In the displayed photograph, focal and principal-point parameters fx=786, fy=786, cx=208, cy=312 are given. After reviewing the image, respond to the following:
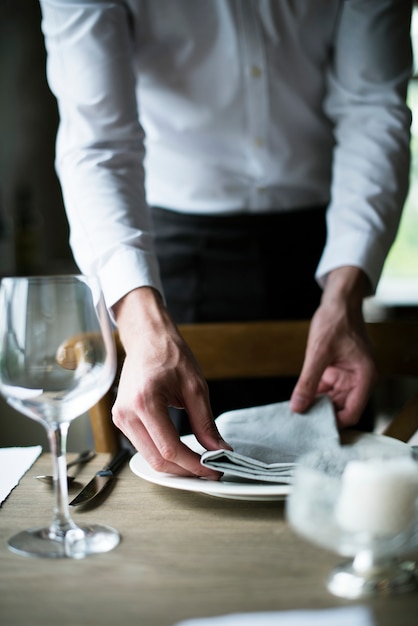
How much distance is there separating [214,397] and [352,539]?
3.02ft

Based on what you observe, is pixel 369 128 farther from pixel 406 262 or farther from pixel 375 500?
pixel 406 262

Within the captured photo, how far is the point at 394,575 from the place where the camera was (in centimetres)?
54

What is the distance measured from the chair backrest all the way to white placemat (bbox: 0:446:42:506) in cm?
31

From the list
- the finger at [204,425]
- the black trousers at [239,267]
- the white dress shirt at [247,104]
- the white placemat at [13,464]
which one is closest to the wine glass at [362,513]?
the finger at [204,425]

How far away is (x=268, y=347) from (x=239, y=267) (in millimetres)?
233

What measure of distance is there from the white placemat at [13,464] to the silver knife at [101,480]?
79mm

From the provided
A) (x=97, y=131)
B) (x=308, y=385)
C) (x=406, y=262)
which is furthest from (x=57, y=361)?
(x=406, y=262)

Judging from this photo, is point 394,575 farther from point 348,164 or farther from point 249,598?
point 348,164

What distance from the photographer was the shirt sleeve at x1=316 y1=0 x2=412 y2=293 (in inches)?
49.0

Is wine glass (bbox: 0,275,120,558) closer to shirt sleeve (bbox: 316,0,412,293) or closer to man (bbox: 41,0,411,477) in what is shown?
man (bbox: 41,0,411,477)

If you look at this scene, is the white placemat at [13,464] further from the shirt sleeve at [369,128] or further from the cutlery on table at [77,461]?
the shirt sleeve at [369,128]

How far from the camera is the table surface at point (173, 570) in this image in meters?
0.51

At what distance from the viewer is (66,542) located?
0.62m

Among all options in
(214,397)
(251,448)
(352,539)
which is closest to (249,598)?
(352,539)
